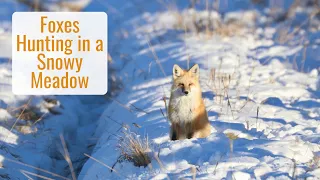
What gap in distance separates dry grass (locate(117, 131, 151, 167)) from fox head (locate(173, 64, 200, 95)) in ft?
2.05

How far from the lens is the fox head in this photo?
5.07m

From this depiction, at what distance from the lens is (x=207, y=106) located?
6363mm

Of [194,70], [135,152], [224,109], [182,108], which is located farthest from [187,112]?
[224,109]

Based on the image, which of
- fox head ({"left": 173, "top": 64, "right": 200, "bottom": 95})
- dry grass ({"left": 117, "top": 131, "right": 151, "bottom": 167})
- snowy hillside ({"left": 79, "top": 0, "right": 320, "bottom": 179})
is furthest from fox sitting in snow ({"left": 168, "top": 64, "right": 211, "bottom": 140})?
dry grass ({"left": 117, "top": 131, "right": 151, "bottom": 167})

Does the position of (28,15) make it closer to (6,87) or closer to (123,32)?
(123,32)

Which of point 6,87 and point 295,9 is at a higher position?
point 295,9

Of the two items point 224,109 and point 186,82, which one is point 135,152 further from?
point 224,109

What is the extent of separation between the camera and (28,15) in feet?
34.4

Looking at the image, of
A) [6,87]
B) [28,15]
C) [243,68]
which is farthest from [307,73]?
[28,15]

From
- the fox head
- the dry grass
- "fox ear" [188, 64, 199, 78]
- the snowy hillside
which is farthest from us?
"fox ear" [188, 64, 199, 78]

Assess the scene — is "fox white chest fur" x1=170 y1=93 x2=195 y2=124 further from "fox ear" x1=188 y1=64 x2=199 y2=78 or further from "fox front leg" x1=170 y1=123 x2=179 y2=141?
"fox ear" x1=188 y1=64 x2=199 y2=78

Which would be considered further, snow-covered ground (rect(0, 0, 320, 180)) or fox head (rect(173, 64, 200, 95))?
fox head (rect(173, 64, 200, 95))

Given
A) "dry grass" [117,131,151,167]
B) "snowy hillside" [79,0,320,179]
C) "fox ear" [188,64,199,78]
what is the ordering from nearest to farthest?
"snowy hillside" [79,0,320,179], "dry grass" [117,131,151,167], "fox ear" [188,64,199,78]

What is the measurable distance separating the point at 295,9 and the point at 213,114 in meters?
6.31
